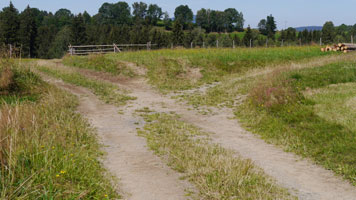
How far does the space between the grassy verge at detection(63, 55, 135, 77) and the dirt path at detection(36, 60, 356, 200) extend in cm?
794

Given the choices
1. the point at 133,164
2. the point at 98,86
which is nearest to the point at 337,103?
the point at 133,164

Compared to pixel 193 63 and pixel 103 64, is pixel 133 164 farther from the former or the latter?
pixel 103 64

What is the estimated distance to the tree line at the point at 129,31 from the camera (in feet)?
252

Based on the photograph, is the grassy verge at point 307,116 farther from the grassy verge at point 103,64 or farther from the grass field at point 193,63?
the grassy verge at point 103,64

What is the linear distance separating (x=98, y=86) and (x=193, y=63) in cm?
834

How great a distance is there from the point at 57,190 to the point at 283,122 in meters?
8.19

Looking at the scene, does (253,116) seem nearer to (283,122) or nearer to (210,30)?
(283,122)

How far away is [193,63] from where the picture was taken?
78.6 feet

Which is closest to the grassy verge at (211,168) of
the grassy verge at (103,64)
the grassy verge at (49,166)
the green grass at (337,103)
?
the grassy verge at (49,166)

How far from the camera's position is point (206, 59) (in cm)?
2480

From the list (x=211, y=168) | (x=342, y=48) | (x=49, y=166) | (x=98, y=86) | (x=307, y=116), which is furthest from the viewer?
(x=342, y=48)

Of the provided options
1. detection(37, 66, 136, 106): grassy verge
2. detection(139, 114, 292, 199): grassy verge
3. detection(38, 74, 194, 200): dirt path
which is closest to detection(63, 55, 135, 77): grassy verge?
detection(37, 66, 136, 106): grassy verge

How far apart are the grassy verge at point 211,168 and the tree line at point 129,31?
1213cm

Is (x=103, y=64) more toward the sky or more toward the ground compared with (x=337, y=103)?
more toward the sky
